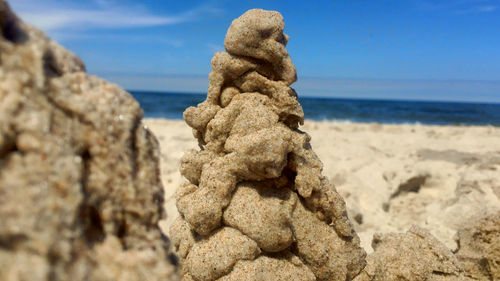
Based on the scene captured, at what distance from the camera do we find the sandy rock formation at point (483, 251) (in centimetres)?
446

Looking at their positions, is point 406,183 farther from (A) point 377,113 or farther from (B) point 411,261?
(A) point 377,113

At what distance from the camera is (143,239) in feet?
5.76

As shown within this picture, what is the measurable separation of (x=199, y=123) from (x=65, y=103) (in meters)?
2.05

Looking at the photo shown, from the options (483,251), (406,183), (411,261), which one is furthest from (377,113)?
(411,261)

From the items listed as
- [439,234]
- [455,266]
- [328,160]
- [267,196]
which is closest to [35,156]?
[267,196]

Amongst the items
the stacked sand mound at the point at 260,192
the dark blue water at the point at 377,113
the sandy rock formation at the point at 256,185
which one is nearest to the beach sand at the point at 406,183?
the stacked sand mound at the point at 260,192

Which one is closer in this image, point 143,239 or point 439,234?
point 143,239

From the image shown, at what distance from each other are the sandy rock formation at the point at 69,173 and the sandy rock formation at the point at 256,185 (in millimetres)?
1381

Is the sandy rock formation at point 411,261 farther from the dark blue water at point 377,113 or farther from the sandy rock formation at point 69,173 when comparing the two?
the dark blue water at point 377,113

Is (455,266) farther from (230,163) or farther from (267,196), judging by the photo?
(230,163)

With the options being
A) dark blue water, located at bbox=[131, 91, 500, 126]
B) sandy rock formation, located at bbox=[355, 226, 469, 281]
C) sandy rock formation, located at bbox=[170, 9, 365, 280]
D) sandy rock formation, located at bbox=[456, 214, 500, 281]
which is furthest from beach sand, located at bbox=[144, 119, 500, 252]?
dark blue water, located at bbox=[131, 91, 500, 126]

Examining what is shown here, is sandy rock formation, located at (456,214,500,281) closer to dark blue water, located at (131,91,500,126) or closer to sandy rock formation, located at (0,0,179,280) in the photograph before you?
sandy rock formation, located at (0,0,179,280)

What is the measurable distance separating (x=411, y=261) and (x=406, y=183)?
458 cm

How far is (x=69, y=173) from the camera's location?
1.50 m
